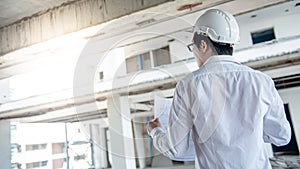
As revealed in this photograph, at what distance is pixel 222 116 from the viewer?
933 mm

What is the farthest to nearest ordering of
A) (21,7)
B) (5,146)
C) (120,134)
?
(5,146)
(120,134)
(21,7)

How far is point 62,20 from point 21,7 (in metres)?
0.31

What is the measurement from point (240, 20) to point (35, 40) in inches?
244

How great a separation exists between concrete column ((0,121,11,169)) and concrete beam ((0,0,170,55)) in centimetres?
272

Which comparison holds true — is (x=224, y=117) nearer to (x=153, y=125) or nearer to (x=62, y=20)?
(x=153, y=125)

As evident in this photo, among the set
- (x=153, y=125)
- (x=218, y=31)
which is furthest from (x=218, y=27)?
(x=153, y=125)

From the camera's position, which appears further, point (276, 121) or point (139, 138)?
point (139, 138)

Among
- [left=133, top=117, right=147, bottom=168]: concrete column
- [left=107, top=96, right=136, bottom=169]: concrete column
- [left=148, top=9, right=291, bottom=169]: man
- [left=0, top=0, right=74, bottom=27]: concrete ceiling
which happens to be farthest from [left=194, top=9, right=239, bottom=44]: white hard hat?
[left=107, top=96, right=136, bottom=169]: concrete column

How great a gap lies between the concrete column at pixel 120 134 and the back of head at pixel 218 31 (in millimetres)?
3091

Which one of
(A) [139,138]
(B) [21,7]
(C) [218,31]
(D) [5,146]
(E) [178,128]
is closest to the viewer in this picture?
(E) [178,128]

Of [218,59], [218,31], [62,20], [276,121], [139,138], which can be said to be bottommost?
[139,138]

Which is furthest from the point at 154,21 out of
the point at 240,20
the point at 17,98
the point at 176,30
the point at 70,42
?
the point at 240,20

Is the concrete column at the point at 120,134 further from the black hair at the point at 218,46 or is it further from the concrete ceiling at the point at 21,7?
the black hair at the point at 218,46

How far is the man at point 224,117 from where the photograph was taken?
0.92 metres
